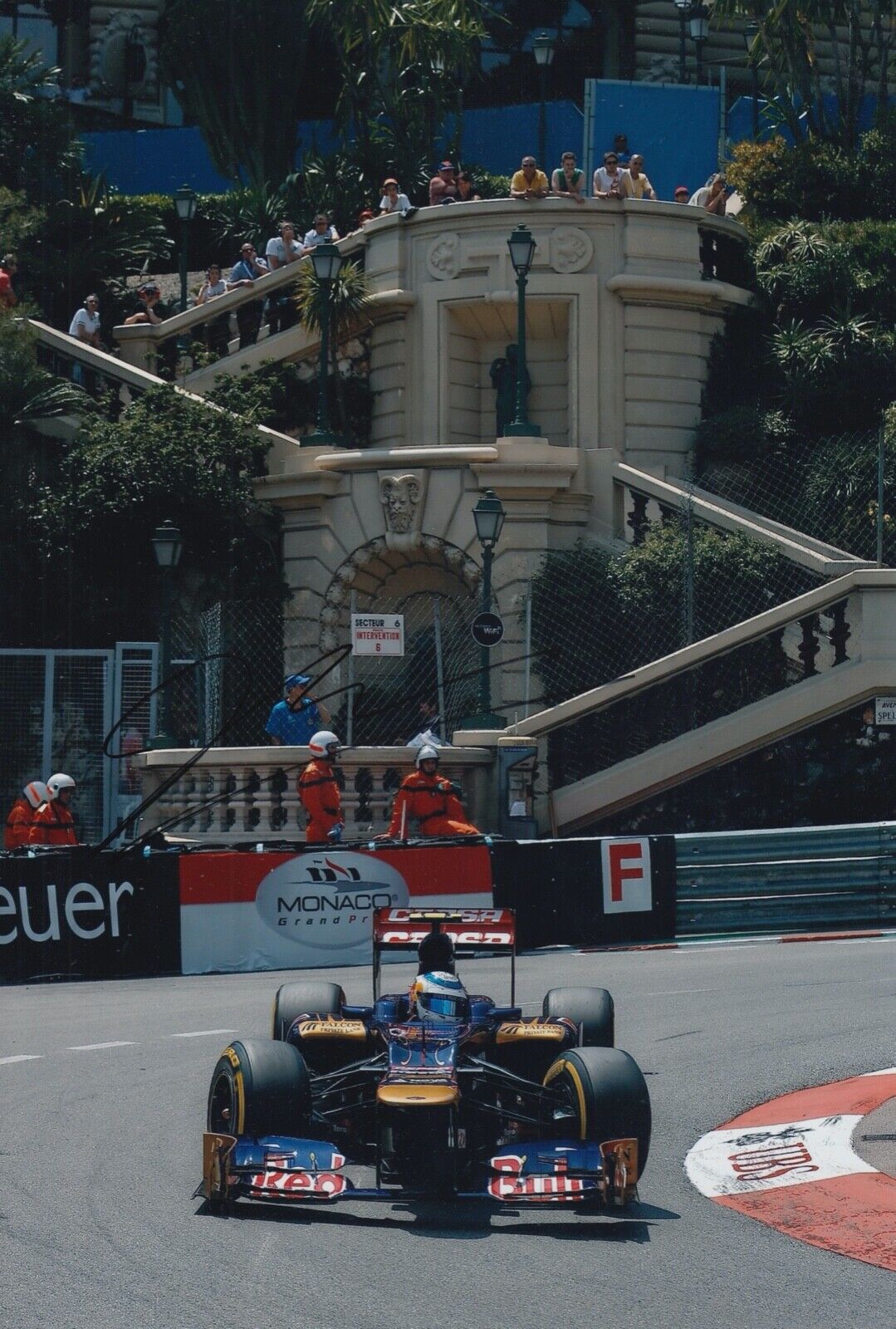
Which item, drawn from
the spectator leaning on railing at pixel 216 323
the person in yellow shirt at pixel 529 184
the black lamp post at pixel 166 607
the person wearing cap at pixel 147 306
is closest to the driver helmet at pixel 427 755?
the black lamp post at pixel 166 607

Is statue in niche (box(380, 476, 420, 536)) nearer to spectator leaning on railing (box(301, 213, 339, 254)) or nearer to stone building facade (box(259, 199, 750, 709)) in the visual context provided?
stone building facade (box(259, 199, 750, 709))

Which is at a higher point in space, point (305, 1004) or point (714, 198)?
point (714, 198)

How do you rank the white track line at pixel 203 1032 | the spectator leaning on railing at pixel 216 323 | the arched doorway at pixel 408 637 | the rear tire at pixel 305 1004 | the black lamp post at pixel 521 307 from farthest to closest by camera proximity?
1. the spectator leaning on railing at pixel 216 323
2. the black lamp post at pixel 521 307
3. the arched doorway at pixel 408 637
4. the white track line at pixel 203 1032
5. the rear tire at pixel 305 1004

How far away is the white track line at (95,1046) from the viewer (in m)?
13.6

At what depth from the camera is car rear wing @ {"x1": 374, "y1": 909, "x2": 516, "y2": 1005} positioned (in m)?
10.5

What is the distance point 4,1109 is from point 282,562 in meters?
17.0

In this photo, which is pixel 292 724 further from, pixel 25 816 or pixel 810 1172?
pixel 810 1172

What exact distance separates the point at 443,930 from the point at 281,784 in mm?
11064

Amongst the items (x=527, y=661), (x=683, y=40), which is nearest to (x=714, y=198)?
(x=527, y=661)

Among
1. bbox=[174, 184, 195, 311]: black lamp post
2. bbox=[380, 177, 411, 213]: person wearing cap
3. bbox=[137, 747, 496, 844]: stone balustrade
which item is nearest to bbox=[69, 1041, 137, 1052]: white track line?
bbox=[137, 747, 496, 844]: stone balustrade

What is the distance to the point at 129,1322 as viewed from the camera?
7.14 meters

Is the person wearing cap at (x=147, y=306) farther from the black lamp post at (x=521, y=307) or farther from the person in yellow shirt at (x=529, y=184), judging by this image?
the black lamp post at (x=521, y=307)

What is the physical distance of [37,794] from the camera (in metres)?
19.5

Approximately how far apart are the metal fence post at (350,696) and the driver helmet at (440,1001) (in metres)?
10.7
